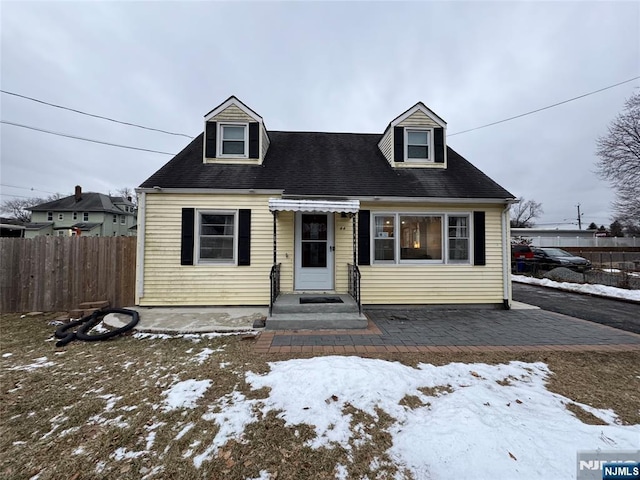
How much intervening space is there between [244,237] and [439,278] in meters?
5.46

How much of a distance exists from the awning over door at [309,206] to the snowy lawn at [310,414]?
3139mm

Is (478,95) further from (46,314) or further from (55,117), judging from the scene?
(55,117)

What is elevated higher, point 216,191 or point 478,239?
point 216,191

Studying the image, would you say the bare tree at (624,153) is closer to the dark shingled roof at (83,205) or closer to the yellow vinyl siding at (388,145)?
the yellow vinyl siding at (388,145)

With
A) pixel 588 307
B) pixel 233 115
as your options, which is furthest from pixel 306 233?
pixel 588 307

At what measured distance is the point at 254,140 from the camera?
7.49 m

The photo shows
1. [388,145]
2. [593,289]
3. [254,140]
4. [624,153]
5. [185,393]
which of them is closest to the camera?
[185,393]

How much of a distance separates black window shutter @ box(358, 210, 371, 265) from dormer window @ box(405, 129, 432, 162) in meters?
2.74

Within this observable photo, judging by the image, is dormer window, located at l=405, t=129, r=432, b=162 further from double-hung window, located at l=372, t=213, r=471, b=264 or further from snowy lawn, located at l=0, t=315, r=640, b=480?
snowy lawn, located at l=0, t=315, r=640, b=480

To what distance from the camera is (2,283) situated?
646cm

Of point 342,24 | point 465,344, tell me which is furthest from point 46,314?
point 342,24

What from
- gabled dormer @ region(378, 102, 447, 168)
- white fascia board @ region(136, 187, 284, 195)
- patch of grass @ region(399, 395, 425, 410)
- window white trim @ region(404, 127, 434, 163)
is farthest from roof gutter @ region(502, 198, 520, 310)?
white fascia board @ region(136, 187, 284, 195)

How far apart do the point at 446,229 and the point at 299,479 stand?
21.8 feet

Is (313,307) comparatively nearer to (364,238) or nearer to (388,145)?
(364,238)
